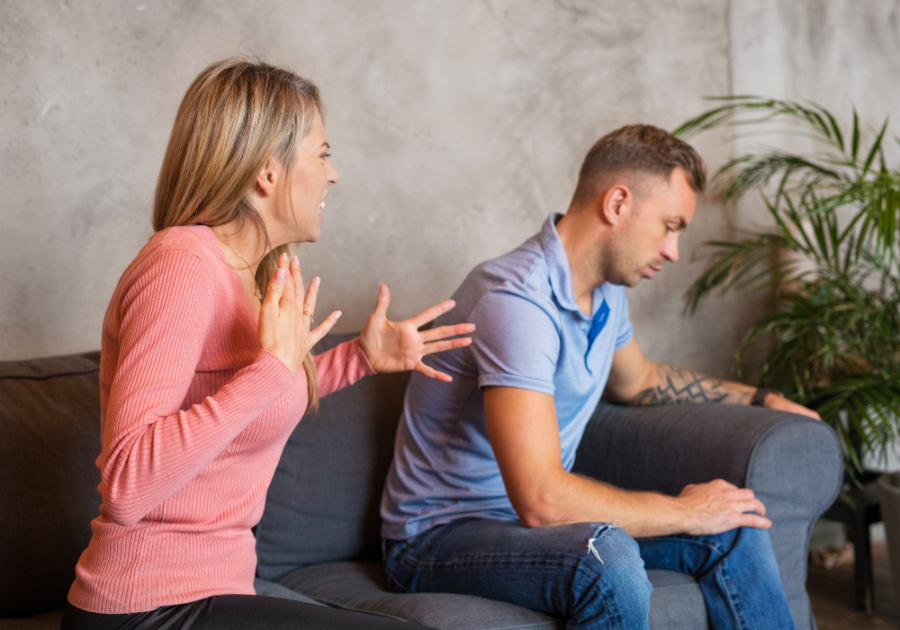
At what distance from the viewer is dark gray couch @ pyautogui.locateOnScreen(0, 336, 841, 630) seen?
1.32 meters

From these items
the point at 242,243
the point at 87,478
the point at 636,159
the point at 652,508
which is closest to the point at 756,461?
the point at 652,508

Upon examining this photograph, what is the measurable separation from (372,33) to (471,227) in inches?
24.6

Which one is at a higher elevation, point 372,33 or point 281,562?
point 372,33

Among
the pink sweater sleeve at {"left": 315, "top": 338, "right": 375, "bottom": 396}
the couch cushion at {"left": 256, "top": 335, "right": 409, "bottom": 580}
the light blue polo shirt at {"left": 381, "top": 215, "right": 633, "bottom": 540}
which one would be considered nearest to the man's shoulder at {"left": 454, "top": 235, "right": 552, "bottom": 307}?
the light blue polo shirt at {"left": 381, "top": 215, "right": 633, "bottom": 540}

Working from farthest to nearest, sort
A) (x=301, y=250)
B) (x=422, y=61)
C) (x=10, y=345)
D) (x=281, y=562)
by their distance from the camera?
(x=422, y=61) → (x=301, y=250) → (x=10, y=345) → (x=281, y=562)

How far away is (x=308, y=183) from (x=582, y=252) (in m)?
0.70

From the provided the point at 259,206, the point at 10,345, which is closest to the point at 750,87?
the point at 259,206

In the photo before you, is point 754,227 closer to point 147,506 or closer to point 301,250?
point 301,250

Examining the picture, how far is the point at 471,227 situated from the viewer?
7.55ft

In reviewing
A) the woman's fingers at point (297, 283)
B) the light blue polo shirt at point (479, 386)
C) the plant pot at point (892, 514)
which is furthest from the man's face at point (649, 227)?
the plant pot at point (892, 514)

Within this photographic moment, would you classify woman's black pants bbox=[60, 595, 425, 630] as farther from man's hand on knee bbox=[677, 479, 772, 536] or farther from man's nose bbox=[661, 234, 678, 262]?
man's nose bbox=[661, 234, 678, 262]

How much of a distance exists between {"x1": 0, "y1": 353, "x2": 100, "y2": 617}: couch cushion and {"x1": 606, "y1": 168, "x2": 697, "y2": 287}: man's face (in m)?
1.11

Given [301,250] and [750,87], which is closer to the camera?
[301,250]

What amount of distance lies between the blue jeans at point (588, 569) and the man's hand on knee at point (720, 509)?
0.03 meters
